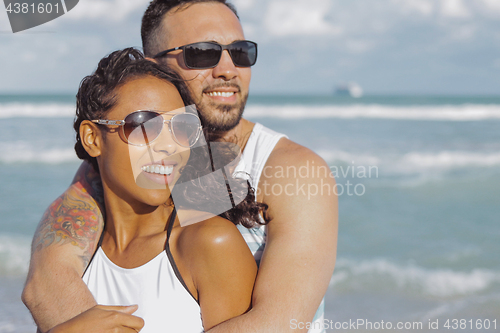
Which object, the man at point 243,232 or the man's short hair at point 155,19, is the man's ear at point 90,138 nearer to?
the man at point 243,232

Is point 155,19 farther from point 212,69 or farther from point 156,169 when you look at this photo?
point 156,169

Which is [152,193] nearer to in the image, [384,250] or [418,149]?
[384,250]

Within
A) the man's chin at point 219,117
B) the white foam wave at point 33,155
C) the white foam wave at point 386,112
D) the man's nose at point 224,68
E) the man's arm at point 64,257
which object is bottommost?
the man's arm at point 64,257

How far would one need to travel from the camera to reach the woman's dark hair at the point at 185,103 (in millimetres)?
2172

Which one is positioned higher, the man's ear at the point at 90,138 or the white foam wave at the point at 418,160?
the white foam wave at the point at 418,160

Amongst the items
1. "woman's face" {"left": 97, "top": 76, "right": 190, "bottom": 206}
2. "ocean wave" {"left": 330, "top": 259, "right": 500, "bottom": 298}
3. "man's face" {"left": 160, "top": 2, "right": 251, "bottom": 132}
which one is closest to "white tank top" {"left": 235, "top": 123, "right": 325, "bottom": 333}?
"man's face" {"left": 160, "top": 2, "right": 251, "bottom": 132}

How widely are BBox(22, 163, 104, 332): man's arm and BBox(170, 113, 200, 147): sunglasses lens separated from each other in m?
0.87

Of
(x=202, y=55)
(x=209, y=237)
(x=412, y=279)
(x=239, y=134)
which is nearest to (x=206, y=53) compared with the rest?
(x=202, y=55)

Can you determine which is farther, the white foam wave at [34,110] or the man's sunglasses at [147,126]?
the white foam wave at [34,110]

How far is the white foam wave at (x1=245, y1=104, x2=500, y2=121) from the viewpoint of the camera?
25.3 meters

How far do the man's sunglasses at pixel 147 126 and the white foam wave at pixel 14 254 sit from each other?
15.4 feet

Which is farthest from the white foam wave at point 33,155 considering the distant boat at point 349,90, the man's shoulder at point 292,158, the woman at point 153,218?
the distant boat at point 349,90

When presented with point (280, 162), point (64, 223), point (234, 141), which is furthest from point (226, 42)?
point (64, 223)

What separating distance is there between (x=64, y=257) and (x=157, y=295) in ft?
2.58
